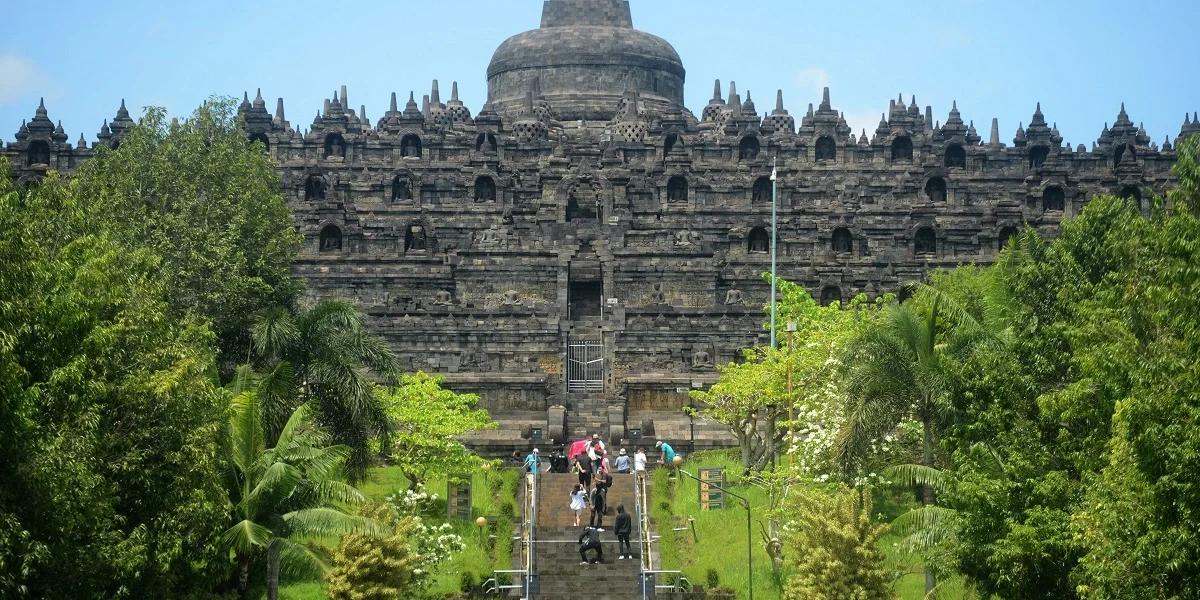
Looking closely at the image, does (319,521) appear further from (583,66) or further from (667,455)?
(583,66)

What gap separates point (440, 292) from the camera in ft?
247

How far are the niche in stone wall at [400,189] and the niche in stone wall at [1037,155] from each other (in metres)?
31.4

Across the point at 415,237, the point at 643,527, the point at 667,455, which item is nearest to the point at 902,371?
the point at 643,527

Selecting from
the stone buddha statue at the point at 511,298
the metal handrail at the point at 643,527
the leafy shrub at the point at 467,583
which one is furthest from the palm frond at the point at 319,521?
the stone buddha statue at the point at 511,298

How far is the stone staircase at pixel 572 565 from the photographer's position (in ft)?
142

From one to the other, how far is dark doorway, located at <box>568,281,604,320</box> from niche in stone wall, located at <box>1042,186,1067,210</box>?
24390mm

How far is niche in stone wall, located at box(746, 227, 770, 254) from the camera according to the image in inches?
3219

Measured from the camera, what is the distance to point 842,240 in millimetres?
82438

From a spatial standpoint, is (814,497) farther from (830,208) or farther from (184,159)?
(830,208)

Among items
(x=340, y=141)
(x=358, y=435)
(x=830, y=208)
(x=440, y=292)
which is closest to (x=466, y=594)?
(x=358, y=435)

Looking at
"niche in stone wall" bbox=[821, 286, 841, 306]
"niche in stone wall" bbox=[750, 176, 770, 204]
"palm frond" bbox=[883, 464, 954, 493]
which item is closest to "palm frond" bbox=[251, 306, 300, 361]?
"palm frond" bbox=[883, 464, 954, 493]

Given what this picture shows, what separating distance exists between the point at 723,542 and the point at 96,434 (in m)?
19.5

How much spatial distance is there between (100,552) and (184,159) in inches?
1020

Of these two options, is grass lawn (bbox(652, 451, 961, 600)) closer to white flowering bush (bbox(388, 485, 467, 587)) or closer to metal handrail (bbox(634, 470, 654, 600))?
metal handrail (bbox(634, 470, 654, 600))
